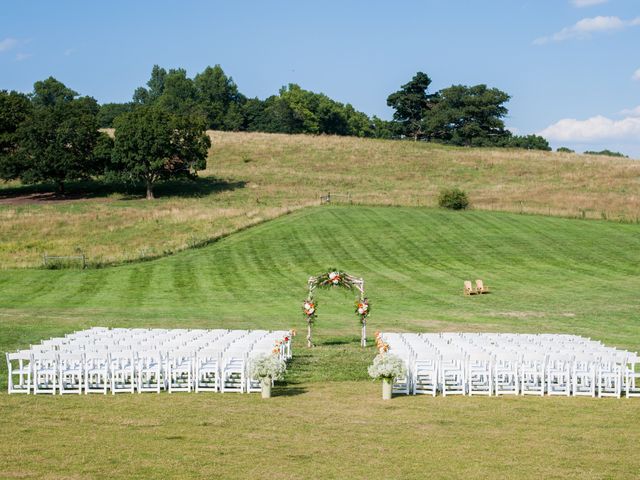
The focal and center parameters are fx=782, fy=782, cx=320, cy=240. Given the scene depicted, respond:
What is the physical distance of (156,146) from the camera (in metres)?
82.0

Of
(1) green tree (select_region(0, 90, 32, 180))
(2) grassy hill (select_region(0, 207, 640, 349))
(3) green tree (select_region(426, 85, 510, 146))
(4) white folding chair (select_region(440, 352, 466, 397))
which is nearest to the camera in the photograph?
(4) white folding chair (select_region(440, 352, 466, 397))

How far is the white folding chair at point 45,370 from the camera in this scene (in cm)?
1883

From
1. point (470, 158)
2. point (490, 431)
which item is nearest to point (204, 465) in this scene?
point (490, 431)

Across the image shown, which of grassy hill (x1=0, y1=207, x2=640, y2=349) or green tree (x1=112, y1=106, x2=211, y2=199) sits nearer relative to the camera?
grassy hill (x1=0, y1=207, x2=640, y2=349)

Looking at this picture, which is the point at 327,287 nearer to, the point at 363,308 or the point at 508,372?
the point at 363,308

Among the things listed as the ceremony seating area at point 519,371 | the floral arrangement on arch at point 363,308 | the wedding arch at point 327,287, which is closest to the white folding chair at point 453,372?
the ceremony seating area at point 519,371

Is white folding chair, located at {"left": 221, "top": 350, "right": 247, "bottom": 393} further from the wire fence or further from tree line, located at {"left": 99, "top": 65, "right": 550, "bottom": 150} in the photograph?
tree line, located at {"left": 99, "top": 65, "right": 550, "bottom": 150}

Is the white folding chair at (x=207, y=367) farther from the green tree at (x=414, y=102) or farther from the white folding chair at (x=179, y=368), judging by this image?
the green tree at (x=414, y=102)

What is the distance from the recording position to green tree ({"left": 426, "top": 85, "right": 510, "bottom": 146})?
149125 millimetres

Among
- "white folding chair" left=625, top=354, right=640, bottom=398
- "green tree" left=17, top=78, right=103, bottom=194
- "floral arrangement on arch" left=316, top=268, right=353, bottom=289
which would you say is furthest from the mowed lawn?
"green tree" left=17, top=78, right=103, bottom=194

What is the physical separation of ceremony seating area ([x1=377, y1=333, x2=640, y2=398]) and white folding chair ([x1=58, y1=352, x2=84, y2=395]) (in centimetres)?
735

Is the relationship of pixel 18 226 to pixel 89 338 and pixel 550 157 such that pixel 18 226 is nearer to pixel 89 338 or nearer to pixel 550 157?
pixel 89 338

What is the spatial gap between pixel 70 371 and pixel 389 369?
Result: 7725 millimetres

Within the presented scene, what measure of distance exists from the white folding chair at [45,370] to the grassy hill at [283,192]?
35.5 meters
